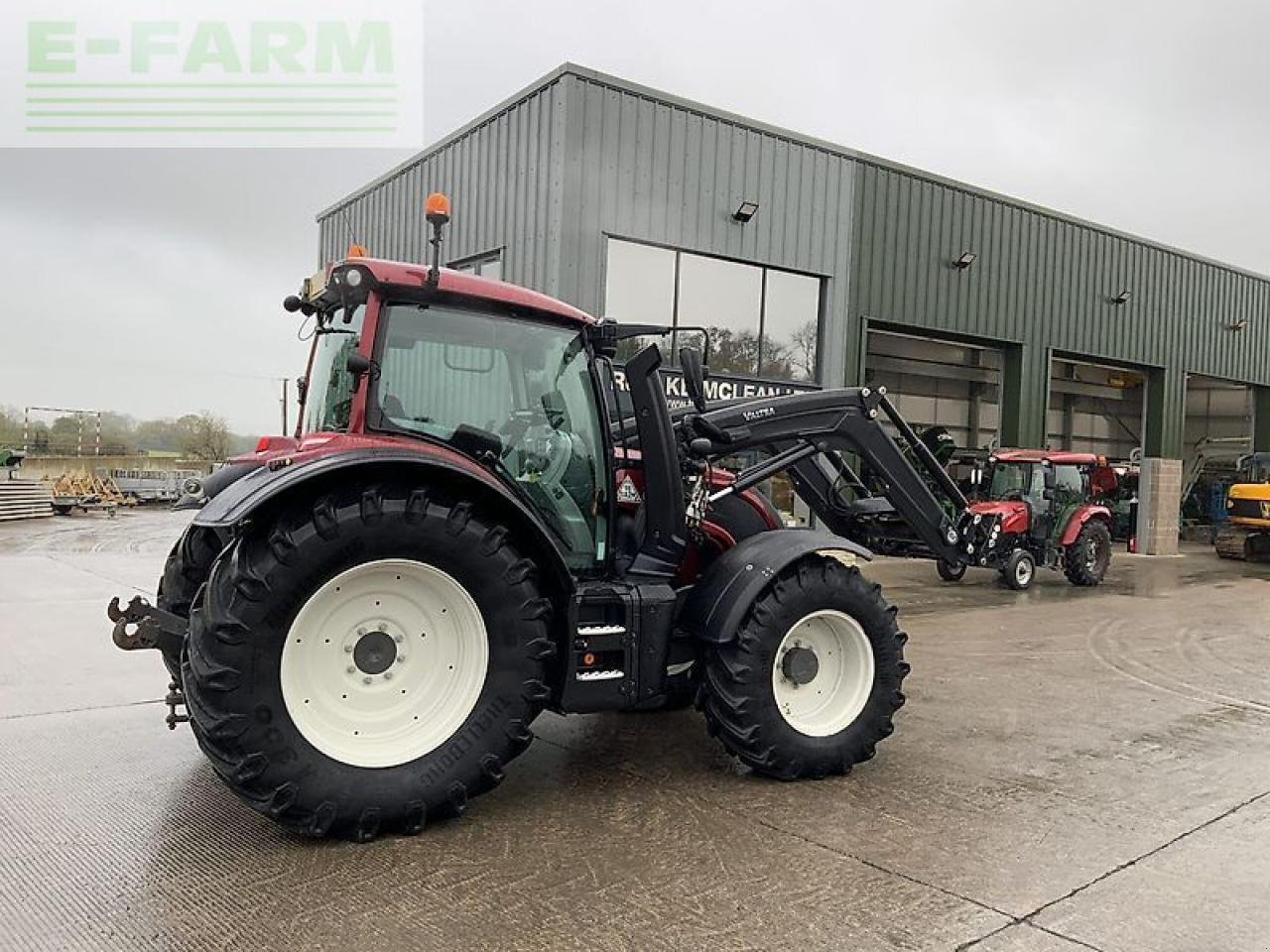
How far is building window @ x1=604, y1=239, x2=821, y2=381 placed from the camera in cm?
1202

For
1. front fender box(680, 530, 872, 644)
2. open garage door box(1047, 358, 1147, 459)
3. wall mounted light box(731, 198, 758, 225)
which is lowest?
front fender box(680, 530, 872, 644)

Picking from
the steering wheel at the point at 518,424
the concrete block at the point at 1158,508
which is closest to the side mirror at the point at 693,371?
the steering wheel at the point at 518,424

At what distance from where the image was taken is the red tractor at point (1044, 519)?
1238 cm

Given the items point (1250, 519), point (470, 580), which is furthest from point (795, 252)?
point (470, 580)

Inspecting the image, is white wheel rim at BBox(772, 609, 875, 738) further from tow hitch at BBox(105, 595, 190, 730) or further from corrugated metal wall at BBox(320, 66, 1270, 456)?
corrugated metal wall at BBox(320, 66, 1270, 456)

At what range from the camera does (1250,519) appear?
660 inches

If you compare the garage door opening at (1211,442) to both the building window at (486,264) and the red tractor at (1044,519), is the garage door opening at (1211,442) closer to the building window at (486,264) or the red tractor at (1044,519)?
the red tractor at (1044,519)

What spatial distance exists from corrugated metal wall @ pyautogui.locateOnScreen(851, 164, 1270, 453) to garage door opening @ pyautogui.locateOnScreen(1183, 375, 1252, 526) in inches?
81.1

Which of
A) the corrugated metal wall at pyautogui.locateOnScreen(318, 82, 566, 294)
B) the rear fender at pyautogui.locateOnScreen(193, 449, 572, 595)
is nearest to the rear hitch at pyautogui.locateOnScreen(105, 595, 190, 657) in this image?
the rear fender at pyautogui.locateOnScreen(193, 449, 572, 595)

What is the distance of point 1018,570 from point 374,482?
35.2ft

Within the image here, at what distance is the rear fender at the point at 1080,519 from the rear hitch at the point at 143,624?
1190cm

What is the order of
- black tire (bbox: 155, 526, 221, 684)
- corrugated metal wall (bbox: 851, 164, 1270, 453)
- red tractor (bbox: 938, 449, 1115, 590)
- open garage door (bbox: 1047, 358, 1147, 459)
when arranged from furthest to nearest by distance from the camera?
open garage door (bbox: 1047, 358, 1147, 459) → corrugated metal wall (bbox: 851, 164, 1270, 453) → red tractor (bbox: 938, 449, 1115, 590) → black tire (bbox: 155, 526, 221, 684)

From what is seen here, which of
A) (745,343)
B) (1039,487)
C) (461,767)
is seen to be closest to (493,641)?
(461,767)

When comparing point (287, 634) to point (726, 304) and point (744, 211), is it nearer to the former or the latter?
point (726, 304)
